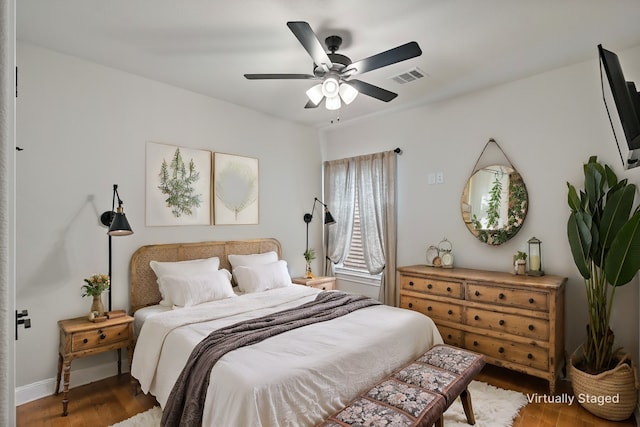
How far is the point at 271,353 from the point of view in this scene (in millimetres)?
1979

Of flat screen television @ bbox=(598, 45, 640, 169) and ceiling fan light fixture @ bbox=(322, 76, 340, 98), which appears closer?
flat screen television @ bbox=(598, 45, 640, 169)

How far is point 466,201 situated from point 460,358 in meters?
1.92

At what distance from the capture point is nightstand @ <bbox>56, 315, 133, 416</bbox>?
8.25 feet

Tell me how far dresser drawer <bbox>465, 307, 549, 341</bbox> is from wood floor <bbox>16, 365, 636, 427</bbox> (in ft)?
1.58

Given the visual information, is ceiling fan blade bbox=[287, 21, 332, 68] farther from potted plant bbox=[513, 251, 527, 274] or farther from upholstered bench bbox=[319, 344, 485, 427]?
potted plant bbox=[513, 251, 527, 274]

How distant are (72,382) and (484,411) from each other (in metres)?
3.37

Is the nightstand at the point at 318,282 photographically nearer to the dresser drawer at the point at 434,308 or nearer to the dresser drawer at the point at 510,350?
the dresser drawer at the point at 434,308

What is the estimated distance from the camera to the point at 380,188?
4.38 metres

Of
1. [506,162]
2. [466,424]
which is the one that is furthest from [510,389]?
[506,162]

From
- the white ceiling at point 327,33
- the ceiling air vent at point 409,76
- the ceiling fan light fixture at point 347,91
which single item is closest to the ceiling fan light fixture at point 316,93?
the ceiling fan light fixture at point 347,91

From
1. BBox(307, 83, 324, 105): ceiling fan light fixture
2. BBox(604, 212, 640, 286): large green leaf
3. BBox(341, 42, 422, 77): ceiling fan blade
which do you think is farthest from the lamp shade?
BBox(604, 212, 640, 286): large green leaf

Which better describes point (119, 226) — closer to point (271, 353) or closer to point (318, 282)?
point (271, 353)

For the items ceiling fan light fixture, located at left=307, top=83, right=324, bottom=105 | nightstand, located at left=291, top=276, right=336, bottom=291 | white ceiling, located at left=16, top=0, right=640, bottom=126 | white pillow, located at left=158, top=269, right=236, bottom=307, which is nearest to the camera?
white ceiling, located at left=16, top=0, right=640, bottom=126

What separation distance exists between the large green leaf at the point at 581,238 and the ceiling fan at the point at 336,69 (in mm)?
1774
